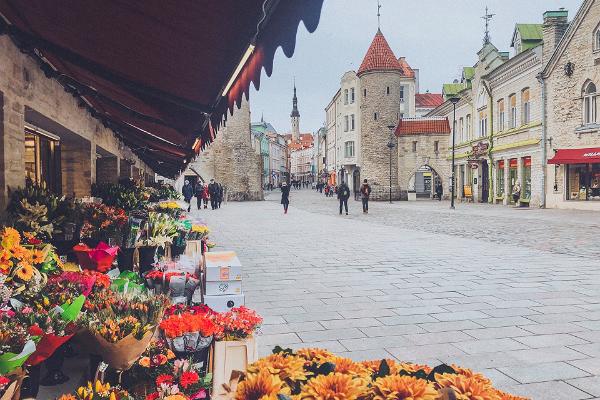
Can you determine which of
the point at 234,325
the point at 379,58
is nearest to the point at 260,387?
the point at 234,325

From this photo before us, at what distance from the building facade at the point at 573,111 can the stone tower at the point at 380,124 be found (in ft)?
53.4

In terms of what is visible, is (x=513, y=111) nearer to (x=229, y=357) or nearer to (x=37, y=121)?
(x=37, y=121)

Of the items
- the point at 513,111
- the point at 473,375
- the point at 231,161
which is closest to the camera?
the point at 473,375

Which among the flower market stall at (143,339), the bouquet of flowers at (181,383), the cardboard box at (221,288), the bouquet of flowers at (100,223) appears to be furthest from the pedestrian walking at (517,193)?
the bouquet of flowers at (181,383)

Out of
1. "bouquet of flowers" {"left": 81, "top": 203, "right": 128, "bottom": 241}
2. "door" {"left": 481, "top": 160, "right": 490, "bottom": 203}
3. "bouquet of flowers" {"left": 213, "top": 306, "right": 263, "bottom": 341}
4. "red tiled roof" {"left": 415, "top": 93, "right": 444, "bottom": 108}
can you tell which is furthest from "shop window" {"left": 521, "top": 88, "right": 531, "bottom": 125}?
"red tiled roof" {"left": 415, "top": 93, "right": 444, "bottom": 108}

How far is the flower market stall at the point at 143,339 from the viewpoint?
170cm

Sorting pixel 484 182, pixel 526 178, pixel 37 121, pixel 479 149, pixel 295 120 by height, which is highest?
pixel 295 120

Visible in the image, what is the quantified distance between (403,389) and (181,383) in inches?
50.8

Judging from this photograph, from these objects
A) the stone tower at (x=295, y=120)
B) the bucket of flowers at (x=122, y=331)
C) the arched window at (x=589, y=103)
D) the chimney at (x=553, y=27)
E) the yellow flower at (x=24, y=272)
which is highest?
the stone tower at (x=295, y=120)

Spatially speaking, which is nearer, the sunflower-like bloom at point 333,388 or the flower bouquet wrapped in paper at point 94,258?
the sunflower-like bloom at point 333,388

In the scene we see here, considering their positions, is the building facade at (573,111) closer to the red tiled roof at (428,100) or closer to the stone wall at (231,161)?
the stone wall at (231,161)

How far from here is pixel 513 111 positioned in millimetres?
30719

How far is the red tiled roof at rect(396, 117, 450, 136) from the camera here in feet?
136

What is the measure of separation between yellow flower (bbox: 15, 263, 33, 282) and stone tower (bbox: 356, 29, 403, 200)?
39.5m
